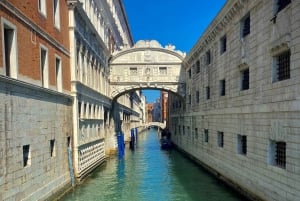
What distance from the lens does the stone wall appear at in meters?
7.13

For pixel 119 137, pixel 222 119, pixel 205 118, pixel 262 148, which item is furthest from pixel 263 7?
pixel 119 137

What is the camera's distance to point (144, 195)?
1208 centimetres

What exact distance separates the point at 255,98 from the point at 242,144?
2.38m

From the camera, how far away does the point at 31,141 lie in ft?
28.5

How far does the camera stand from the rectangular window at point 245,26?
11172 mm

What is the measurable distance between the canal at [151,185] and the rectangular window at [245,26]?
5.92 meters

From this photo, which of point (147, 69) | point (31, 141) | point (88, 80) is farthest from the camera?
point (147, 69)

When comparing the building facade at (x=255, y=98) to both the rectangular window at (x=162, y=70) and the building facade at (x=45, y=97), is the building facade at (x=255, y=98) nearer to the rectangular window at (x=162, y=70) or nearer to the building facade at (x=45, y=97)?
the building facade at (x=45, y=97)

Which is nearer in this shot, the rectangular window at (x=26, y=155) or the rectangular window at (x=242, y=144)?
the rectangular window at (x=26, y=155)

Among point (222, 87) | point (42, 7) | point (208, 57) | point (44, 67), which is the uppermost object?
point (42, 7)

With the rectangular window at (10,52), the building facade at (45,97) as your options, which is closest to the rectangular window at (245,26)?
the building facade at (45,97)

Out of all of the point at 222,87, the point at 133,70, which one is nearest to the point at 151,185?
the point at 222,87

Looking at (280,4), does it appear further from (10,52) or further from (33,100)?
(33,100)

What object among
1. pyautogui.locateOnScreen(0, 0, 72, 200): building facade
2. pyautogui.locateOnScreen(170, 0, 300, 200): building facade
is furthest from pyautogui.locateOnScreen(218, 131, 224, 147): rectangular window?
pyautogui.locateOnScreen(0, 0, 72, 200): building facade
